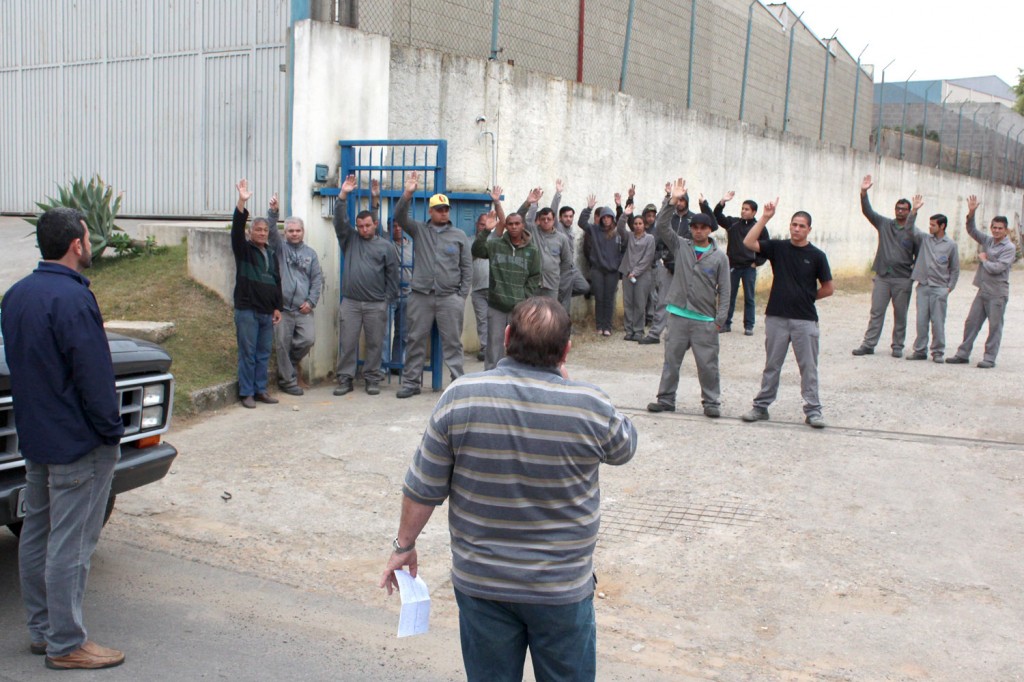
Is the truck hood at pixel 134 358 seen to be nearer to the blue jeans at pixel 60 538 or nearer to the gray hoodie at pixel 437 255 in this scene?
the blue jeans at pixel 60 538

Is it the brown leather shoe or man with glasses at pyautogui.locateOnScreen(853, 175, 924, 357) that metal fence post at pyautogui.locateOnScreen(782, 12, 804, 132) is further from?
the brown leather shoe

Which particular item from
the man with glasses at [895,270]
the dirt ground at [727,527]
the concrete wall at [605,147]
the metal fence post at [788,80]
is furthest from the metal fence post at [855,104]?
the dirt ground at [727,527]

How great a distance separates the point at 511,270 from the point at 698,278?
5.86ft

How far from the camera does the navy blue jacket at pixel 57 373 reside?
161 inches

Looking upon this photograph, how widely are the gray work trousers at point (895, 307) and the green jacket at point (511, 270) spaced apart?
5337 millimetres

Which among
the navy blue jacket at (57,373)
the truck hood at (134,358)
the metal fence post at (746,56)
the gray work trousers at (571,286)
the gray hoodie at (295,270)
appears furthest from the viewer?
the metal fence post at (746,56)

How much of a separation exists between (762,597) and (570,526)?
260cm

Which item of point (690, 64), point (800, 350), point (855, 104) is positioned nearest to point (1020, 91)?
point (855, 104)

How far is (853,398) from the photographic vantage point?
394 inches

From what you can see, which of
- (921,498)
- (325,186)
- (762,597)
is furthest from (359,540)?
(325,186)

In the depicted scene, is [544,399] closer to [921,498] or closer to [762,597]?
[762,597]

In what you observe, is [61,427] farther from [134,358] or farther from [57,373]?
[134,358]

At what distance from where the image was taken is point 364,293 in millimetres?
9883

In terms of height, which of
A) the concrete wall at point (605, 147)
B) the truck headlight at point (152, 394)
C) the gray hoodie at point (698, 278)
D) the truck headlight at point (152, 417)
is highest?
the concrete wall at point (605, 147)
